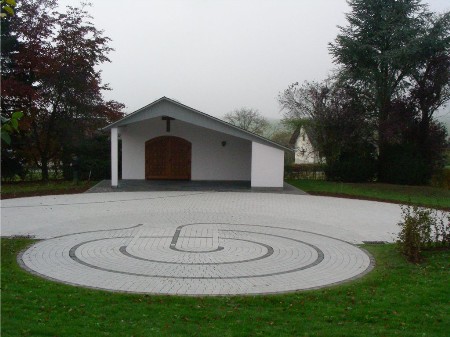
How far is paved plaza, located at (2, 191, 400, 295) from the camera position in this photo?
27.3 feet

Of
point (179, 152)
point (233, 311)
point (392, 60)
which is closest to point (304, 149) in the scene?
point (392, 60)

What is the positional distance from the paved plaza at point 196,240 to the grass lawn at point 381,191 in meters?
3.32

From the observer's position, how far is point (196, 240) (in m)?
11.8

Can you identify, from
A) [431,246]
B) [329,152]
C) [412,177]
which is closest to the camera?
[431,246]

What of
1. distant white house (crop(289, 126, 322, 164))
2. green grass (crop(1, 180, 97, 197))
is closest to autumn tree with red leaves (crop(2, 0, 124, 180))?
green grass (crop(1, 180, 97, 197))

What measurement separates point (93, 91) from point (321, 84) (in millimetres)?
15965

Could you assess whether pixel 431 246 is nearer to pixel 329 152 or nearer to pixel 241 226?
pixel 241 226

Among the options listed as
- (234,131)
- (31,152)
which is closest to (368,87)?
(234,131)

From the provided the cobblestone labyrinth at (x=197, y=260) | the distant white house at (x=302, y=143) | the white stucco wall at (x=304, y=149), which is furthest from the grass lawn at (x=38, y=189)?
the distant white house at (x=302, y=143)

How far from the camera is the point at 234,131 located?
928 inches

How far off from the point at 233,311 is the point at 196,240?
5467mm

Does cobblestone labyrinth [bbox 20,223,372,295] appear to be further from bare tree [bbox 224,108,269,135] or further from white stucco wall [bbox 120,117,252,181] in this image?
bare tree [bbox 224,108,269,135]

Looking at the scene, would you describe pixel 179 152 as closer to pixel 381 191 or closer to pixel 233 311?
pixel 381 191

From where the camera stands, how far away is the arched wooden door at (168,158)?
27250mm
